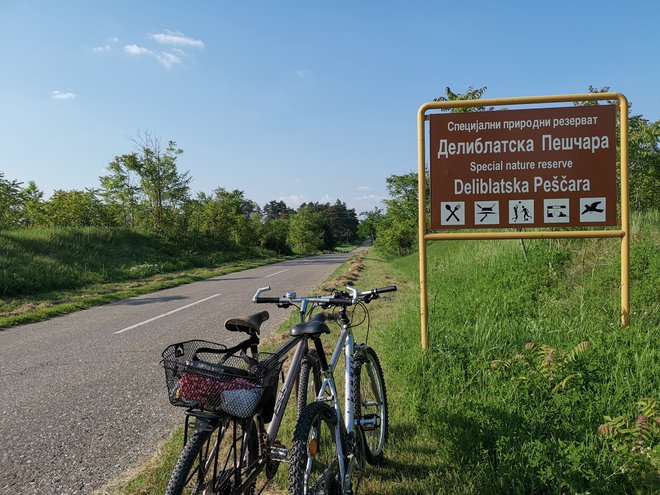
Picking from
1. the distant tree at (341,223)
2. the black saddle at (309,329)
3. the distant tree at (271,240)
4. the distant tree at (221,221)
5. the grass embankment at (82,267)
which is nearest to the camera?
the black saddle at (309,329)

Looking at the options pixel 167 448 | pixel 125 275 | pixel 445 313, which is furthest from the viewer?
pixel 125 275

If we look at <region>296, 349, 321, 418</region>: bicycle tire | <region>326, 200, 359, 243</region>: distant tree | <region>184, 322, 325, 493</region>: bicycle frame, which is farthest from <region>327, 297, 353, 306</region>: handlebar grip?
<region>326, 200, 359, 243</region>: distant tree

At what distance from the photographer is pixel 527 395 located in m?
3.21

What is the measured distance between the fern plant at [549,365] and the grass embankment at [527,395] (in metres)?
0.01

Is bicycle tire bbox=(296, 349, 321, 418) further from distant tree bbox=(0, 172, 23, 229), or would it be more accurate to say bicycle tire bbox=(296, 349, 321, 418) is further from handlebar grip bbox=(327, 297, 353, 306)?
distant tree bbox=(0, 172, 23, 229)

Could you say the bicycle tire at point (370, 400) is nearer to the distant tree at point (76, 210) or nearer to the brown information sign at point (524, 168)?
the brown information sign at point (524, 168)

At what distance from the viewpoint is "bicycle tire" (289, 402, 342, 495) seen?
200cm

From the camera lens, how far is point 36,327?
28.0 ft

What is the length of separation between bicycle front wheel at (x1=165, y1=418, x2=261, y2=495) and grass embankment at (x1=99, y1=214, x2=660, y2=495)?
976 mm

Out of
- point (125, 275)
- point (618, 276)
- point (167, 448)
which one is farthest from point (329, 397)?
point (125, 275)

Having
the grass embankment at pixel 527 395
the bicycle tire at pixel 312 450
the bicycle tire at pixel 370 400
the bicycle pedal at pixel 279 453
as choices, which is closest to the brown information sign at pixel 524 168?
the grass embankment at pixel 527 395

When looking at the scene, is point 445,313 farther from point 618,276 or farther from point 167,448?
point 167,448

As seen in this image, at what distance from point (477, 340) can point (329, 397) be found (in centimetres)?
207

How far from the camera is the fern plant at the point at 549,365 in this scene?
10.5ft
